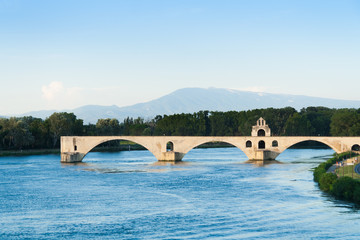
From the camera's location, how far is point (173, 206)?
35.9 meters

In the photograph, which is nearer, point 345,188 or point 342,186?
point 345,188

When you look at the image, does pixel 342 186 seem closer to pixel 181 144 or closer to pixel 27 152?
pixel 181 144

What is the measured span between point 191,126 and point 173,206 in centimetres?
8132

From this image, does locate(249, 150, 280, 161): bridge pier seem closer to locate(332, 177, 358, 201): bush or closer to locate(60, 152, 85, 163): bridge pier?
locate(60, 152, 85, 163): bridge pier

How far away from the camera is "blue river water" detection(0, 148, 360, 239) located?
94.1 feet

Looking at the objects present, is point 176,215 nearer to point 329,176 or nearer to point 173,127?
point 329,176

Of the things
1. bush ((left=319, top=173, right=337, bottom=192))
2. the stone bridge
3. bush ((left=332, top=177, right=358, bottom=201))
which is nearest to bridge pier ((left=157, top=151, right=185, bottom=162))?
the stone bridge

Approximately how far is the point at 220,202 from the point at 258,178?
1330 cm

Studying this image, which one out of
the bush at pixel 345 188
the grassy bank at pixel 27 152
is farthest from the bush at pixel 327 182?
the grassy bank at pixel 27 152

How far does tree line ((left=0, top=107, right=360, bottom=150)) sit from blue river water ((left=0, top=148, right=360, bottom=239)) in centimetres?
3563

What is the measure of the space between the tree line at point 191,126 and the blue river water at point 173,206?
35632mm

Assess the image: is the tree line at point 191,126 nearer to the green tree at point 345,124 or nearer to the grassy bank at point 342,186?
the green tree at point 345,124

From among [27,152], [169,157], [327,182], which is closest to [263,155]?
[169,157]

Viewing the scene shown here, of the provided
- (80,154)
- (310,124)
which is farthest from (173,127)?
(80,154)
